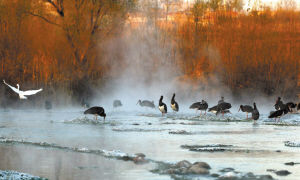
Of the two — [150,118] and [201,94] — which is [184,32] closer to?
[201,94]

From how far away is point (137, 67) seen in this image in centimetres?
3266

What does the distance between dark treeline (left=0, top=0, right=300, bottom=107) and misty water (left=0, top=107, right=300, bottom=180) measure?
605 centimetres

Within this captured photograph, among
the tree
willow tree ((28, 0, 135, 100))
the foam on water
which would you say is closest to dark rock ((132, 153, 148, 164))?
the foam on water

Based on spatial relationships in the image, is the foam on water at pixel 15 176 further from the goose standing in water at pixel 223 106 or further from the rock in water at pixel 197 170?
the goose standing in water at pixel 223 106

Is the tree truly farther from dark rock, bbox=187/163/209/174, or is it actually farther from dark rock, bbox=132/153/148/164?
dark rock, bbox=187/163/209/174

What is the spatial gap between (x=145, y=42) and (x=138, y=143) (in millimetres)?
18146

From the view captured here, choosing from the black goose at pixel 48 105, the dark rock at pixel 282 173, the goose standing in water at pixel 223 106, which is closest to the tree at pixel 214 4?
the goose standing in water at pixel 223 106

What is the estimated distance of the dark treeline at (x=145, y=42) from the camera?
28875 millimetres

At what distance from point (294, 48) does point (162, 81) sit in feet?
23.6

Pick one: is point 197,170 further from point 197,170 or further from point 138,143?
point 138,143

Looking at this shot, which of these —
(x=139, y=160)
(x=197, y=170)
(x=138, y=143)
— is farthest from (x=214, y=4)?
(x=197, y=170)

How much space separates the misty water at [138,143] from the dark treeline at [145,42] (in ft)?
19.8

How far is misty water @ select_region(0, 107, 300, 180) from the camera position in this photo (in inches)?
412

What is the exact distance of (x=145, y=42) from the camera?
3197 centimetres
